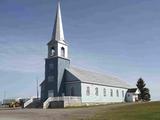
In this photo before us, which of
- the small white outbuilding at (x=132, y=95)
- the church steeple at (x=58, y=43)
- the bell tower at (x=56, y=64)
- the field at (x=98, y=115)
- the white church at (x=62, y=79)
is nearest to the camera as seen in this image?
the field at (x=98, y=115)

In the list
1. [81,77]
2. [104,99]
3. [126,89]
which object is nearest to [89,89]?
[81,77]

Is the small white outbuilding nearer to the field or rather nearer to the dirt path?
the field

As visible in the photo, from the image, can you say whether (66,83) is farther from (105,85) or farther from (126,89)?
(126,89)

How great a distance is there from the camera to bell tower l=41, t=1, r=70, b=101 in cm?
5538

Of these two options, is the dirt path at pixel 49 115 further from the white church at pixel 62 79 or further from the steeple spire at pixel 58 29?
the steeple spire at pixel 58 29

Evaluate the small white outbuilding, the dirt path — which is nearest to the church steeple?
the small white outbuilding

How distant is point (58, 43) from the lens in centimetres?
5612

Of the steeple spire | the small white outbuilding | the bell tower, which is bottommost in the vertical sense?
the small white outbuilding

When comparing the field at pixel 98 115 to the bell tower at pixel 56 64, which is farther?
the bell tower at pixel 56 64

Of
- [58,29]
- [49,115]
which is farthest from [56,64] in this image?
[49,115]

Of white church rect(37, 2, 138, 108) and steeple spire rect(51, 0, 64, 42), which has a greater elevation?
steeple spire rect(51, 0, 64, 42)

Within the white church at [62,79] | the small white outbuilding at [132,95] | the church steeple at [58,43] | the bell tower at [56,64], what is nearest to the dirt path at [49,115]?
the white church at [62,79]

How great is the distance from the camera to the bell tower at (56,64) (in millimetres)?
55375

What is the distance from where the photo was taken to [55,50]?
186 feet
